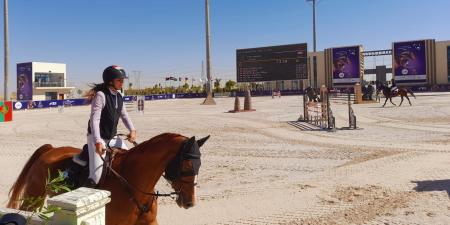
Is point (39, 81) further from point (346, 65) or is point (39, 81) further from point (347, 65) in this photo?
point (347, 65)

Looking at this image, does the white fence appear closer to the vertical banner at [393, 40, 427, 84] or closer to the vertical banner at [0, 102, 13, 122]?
the vertical banner at [0, 102, 13, 122]

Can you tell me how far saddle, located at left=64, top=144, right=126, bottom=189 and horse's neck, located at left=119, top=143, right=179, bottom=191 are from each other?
235mm

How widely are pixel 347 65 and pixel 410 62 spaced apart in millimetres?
10178

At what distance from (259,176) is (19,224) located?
7.32 metres

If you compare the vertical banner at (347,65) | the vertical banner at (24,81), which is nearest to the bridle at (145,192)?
the vertical banner at (347,65)

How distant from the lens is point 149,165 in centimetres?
420

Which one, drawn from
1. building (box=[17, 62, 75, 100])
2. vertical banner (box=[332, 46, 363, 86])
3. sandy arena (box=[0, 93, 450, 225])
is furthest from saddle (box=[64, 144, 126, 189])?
building (box=[17, 62, 75, 100])

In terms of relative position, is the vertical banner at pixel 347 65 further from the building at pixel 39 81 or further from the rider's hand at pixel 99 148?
the rider's hand at pixel 99 148

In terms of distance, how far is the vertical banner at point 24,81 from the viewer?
7344cm

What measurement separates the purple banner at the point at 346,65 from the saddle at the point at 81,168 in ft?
233

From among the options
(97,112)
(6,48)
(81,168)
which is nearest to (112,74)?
(97,112)

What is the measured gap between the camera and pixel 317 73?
8744cm

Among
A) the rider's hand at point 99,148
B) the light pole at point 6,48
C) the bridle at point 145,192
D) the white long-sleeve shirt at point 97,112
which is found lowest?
the bridle at point 145,192

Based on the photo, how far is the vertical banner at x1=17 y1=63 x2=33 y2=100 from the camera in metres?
73.4
